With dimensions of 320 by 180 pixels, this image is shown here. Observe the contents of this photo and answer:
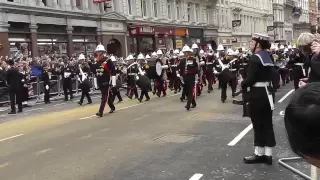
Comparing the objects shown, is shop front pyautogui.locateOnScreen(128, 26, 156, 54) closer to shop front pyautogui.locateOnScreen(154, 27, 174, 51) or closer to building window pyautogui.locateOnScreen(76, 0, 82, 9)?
shop front pyautogui.locateOnScreen(154, 27, 174, 51)

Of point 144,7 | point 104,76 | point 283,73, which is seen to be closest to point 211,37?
point 144,7

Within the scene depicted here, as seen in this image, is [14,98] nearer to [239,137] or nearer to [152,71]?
[152,71]

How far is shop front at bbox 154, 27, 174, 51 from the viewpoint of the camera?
39719mm

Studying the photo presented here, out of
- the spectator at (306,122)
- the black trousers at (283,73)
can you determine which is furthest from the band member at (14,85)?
the spectator at (306,122)

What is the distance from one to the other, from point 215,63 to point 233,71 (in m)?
3.88

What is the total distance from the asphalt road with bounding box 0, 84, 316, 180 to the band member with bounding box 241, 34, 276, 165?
0.78 ft

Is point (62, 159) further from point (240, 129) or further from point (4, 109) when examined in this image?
point (4, 109)

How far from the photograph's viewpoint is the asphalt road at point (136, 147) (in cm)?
590

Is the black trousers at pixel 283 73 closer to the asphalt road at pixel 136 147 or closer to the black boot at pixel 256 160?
the asphalt road at pixel 136 147

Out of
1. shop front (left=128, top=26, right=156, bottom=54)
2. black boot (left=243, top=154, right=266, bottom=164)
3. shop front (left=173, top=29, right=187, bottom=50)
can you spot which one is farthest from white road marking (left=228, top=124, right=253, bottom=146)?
shop front (left=173, top=29, right=187, bottom=50)

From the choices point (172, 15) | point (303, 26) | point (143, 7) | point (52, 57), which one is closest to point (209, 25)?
point (172, 15)

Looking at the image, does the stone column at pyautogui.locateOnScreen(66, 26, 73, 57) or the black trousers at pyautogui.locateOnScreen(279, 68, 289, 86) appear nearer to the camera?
the black trousers at pyautogui.locateOnScreen(279, 68, 289, 86)

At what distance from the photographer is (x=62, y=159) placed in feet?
23.0

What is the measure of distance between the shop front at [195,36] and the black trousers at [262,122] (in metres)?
39.9
